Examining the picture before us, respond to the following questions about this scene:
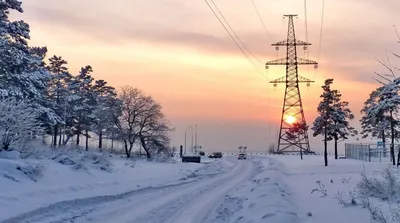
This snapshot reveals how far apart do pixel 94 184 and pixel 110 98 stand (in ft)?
187

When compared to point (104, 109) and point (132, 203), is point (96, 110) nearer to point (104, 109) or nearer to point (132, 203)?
point (104, 109)

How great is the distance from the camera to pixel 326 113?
175ft

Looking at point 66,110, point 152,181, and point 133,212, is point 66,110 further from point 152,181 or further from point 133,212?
point 133,212

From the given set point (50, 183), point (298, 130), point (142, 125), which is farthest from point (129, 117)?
point (50, 183)

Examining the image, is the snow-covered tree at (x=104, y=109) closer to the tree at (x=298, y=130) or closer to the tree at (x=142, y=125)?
the tree at (x=142, y=125)

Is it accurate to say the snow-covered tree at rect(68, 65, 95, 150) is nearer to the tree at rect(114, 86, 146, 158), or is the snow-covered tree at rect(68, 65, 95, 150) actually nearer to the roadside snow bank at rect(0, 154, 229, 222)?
the tree at rect(114, 86, 146, 158)

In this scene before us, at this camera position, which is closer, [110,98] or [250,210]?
[250,210]

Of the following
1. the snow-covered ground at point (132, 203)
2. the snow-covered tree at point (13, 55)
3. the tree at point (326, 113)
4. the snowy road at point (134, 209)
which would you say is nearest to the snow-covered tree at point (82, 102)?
the snow-covered tree at point (13, 55)

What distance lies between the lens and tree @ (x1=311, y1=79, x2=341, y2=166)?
52.9 meters

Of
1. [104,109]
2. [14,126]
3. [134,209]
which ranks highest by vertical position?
[104,109]

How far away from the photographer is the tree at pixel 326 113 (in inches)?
2084

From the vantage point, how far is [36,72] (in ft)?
164

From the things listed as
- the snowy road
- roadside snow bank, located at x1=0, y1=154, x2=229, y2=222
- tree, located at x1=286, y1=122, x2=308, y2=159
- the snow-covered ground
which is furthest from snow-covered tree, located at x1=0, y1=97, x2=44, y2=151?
tree, located at x1=286, y1=122, x2=308, y2=159

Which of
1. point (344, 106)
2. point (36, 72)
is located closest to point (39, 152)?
point (36, 72)
